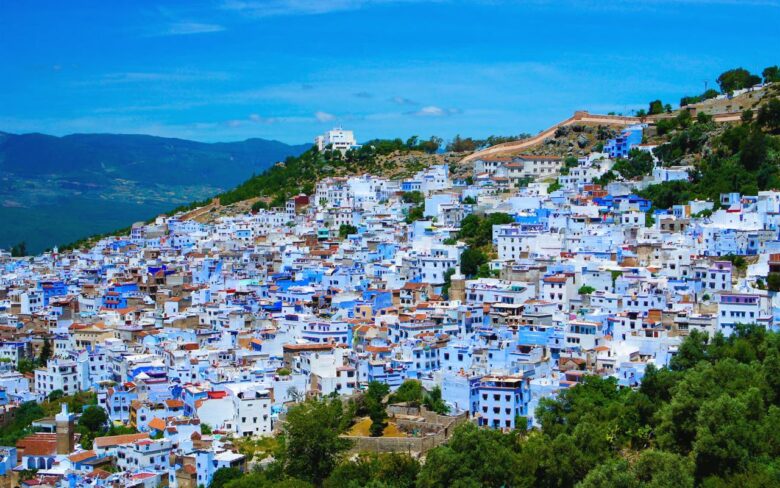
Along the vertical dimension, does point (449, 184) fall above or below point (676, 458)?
above

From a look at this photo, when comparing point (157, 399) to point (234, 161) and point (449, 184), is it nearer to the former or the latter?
point (449, 184)

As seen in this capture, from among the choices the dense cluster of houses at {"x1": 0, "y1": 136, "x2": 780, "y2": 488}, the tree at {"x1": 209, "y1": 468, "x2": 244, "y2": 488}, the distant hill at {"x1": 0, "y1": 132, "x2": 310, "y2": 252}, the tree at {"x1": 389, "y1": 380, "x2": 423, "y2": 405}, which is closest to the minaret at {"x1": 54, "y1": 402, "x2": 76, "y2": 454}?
the dense cluster of houses at {"x1": 0, "y1": 136, "x2": 780, "y2": 488}

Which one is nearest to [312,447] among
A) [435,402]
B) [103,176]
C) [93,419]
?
[435,402]

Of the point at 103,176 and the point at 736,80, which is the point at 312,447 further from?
the point at 103,176

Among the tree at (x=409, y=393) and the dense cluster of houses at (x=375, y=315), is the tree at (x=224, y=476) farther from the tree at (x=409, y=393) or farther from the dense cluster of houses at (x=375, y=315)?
the tree at (x=409, y=393)

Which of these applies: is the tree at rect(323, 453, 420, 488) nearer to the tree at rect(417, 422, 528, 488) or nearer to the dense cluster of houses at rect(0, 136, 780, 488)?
the tree at rect(417, 422, 528, 488)

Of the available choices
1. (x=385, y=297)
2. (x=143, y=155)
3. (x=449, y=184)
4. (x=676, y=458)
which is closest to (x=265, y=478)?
(x=676, y=458)

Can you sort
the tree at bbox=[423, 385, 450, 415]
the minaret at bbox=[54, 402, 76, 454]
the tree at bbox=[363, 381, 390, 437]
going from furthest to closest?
the minaret at bbox=[54, 402, 76, 454] → the tree at bbox=[423, 385, 450, 415] → the tree at bbox=[363, 381, 390, 437]
